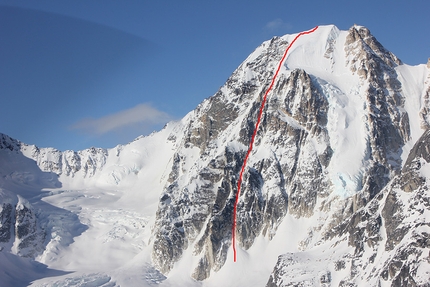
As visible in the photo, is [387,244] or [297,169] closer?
[387,244]

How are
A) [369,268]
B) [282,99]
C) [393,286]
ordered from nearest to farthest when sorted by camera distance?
[393,286] < [369,268] < [282,99]

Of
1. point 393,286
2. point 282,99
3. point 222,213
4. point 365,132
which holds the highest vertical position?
point 282,99

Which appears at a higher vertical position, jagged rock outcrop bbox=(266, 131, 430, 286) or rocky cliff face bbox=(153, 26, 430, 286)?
rocky cliff face bbox=(153, 26, 430, 286)

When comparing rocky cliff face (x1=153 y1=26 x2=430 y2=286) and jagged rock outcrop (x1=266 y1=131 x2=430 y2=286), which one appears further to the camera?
rocky cliff face (x1=153 y1=26 x2=430 y2=286)

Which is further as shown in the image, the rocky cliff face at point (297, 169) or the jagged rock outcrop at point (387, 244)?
the rocky cliff face at point (297, 169)

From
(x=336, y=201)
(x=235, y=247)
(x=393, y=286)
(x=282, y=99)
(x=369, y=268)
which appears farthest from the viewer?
(x=282, y=99)

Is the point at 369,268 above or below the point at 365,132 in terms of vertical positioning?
below

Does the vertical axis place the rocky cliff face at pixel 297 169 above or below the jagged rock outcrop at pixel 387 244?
above

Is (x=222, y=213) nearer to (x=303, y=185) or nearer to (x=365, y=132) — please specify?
(x=303, y=185)

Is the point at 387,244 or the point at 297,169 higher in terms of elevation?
the point at 297,169

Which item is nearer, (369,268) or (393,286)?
(393,286)

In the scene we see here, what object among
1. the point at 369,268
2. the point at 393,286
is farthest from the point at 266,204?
the point at 393,286
